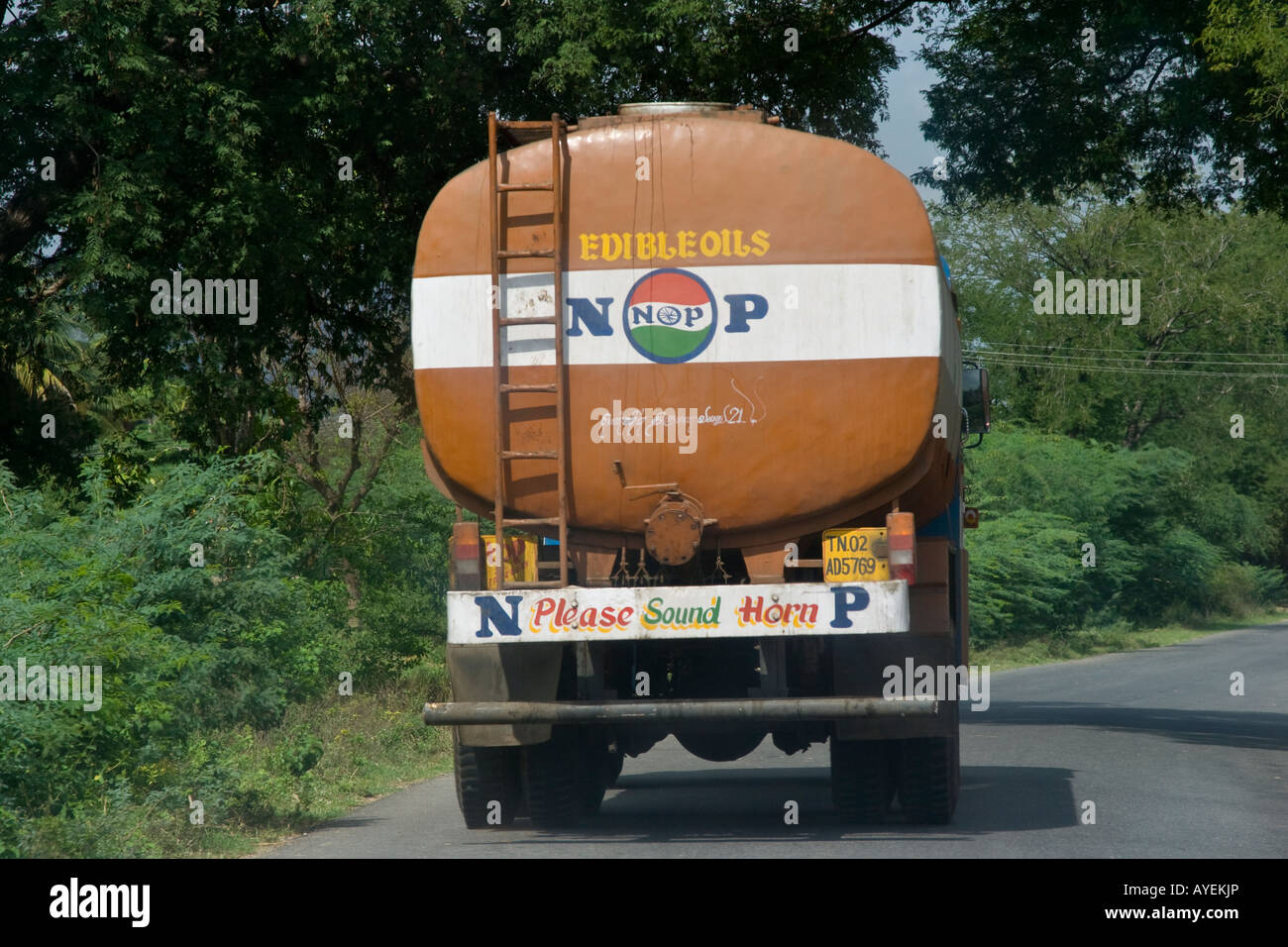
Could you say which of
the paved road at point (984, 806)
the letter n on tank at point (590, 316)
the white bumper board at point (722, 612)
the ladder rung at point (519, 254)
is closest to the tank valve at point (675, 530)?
the white bumper board at point (722, 612)

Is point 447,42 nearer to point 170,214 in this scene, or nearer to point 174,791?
point 170,214

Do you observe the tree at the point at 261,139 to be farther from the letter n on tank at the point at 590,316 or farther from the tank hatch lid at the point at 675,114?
the letter n on tank at the point at 590,316

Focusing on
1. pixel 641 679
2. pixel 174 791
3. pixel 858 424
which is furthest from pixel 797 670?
pixel 174 791

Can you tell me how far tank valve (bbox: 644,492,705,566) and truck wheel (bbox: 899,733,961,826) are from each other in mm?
1800

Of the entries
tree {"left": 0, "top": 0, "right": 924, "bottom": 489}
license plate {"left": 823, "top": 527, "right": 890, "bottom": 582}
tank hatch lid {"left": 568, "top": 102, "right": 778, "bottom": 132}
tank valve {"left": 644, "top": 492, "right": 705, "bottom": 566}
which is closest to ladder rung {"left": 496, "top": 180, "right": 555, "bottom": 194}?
tank hatch lid {"left": 568, "top": 102, "right": 778, "bottom": 132}

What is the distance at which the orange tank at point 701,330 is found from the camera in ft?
25.3

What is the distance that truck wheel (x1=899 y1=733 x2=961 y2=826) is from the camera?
28.2 feet

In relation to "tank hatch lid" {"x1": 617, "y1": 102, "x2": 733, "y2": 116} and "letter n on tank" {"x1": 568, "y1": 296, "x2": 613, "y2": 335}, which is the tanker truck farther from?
"tank hatch lid" {"x1": 617, "y1": 102, "x2": 733, "y2": 116}

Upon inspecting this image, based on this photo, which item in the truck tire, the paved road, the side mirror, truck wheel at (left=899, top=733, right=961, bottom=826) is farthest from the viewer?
the side mirror

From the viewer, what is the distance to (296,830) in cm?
920

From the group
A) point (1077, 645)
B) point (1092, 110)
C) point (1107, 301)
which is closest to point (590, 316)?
point (1092, 110)

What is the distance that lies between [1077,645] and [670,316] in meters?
27.9

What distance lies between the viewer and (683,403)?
25.5ft

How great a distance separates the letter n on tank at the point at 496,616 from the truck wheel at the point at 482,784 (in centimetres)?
118
